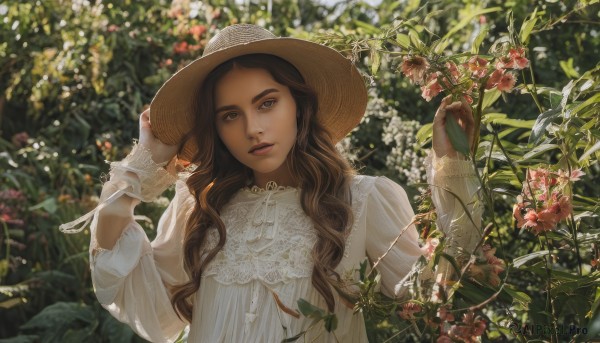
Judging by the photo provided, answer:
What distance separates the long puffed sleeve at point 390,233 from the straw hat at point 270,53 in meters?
0.25

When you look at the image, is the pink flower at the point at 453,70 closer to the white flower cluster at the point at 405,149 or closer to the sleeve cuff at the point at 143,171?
the sleeve cuff at the point at 143,171

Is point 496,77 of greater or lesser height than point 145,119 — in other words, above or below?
above

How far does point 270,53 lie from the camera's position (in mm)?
2508

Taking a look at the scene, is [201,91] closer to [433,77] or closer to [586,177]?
[433,77]

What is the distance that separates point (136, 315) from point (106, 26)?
113 inches

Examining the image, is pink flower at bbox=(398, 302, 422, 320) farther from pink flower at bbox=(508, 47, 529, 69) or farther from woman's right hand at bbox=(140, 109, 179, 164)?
woman's right hand at bbox=(140, 109, 179, 164)

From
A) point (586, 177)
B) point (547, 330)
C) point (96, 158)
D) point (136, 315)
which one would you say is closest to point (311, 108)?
point (136, 315)

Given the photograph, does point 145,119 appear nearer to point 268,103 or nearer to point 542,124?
point 268,103

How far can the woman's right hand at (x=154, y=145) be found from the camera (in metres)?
2.57

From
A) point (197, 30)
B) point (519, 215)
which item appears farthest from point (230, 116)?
point (197, 30)

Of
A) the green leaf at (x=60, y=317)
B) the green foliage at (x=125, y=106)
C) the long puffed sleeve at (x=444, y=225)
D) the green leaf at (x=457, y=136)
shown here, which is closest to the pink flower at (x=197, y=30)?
the green foliage at (x=125, y=106)

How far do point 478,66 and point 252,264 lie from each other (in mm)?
756

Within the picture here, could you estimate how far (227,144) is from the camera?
98.9 inches

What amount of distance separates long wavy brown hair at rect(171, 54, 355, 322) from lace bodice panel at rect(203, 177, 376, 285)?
0.02 metres
